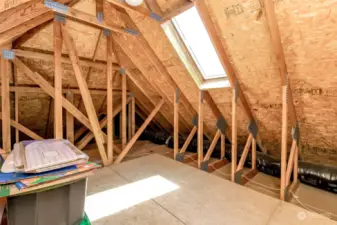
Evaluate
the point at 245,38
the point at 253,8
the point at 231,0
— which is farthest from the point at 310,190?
the point at 231,0

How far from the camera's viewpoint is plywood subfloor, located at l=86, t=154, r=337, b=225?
1649 mm

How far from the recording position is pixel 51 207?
880 millimetres

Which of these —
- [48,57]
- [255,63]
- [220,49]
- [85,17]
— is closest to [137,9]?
[85,17]

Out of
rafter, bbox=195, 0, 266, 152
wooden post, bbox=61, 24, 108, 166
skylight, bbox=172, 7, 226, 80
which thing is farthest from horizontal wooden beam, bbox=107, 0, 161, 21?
wooden post, bbox=61, 24, 108, 166

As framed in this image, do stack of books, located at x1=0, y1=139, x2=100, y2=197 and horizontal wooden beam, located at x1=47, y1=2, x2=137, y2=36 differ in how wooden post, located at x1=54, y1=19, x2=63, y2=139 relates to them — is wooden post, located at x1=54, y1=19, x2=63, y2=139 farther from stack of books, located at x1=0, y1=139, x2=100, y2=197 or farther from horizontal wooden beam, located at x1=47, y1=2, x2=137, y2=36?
stack of books, located at x1=0, y1=139, x2=100, y2=197

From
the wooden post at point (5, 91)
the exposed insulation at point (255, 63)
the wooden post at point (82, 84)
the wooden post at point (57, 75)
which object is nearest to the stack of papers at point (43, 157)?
the exposed insulation at point (255, 63)

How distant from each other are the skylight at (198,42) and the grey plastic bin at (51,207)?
2163 mm

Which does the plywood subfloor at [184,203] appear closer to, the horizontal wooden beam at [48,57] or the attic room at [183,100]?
the attic room at [183,100]

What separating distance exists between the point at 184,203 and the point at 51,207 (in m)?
1.41

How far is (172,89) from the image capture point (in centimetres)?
333

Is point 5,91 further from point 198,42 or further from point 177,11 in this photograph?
point 198,42

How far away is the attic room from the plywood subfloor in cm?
2

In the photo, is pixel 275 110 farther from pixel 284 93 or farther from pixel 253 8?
pixel 253 8

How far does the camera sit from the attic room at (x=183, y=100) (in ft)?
3.34
